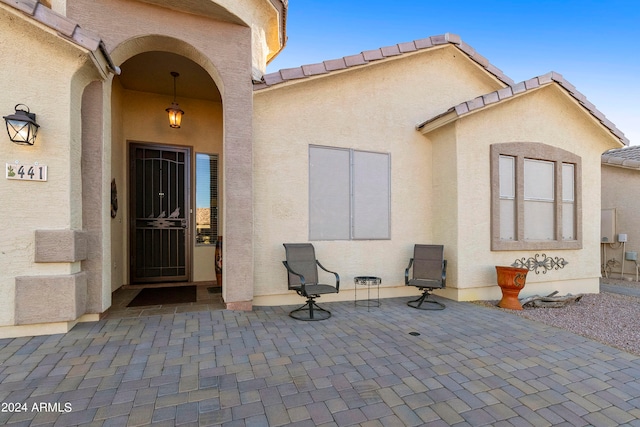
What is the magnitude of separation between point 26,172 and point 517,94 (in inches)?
318

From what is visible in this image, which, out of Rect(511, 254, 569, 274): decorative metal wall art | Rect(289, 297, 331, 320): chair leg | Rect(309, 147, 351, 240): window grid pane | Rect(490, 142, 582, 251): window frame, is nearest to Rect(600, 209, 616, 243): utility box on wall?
Rect(490, 142, 582, 251): window frame

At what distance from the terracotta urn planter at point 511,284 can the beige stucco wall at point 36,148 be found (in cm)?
680

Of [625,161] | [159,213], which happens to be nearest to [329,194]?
[159,213]

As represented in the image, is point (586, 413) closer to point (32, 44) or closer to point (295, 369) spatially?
point (295, 369)

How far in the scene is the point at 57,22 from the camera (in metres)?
3.37

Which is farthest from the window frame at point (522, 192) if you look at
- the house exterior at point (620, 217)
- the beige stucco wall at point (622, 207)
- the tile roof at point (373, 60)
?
the beige stucco wall at point (622, 207)

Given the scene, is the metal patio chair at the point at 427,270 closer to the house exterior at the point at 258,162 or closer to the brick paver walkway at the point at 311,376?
the house exterior at the point at 258,162

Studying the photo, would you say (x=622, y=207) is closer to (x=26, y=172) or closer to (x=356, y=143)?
(x=356, y=143)

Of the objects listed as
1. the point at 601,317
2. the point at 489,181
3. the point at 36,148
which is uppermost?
the point at 36,148

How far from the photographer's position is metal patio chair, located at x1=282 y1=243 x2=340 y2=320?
Result: 176 inches

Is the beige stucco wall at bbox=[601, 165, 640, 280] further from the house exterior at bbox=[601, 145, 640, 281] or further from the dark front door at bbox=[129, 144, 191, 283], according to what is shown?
the dark front door at bbox=[129, 144, 191, 283]

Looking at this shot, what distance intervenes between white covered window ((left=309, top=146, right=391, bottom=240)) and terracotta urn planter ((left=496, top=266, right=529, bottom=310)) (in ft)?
7.25

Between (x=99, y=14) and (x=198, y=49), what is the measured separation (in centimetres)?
129

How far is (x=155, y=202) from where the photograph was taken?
649cm
